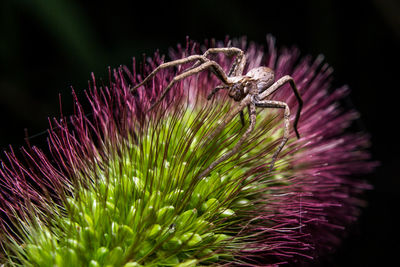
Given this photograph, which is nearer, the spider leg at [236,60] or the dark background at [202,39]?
the spider leg at [236,60]

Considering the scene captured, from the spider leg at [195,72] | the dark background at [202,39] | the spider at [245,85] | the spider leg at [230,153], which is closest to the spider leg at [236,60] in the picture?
the spider at [245,85]

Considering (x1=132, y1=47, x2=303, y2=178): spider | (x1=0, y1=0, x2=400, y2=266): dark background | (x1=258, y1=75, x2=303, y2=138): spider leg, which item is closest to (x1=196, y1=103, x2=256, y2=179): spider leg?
(x1=132, y1=47, x2=303, y2=178): spider

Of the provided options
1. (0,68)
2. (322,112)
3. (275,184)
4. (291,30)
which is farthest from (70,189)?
(291,30)

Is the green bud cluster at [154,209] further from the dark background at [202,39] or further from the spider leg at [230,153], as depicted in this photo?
the dark background at [202,39]

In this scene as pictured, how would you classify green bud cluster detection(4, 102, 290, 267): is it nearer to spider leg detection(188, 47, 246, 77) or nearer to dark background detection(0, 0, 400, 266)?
spider leg detection(188, 47, 246, 77)

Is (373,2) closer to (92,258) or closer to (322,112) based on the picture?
(322,112)
